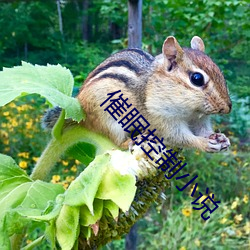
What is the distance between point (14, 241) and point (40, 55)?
323cm

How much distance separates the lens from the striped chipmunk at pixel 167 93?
0.75 meters

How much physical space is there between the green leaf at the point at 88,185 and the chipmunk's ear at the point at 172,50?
336 millimetres

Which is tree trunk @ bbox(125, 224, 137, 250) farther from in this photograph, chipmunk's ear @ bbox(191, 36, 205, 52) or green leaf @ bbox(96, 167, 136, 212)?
green leaf @ bbox(96, 167, 136, 212)

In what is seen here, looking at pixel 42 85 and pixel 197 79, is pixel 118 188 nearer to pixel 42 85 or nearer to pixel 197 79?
pixel 42 85

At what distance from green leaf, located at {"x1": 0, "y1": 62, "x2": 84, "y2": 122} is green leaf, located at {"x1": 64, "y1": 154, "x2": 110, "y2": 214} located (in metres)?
0.12

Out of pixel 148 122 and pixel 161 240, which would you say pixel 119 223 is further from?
pixel 161 240

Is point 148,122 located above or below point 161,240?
above

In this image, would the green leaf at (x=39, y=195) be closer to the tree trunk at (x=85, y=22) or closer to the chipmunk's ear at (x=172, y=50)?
the chipmunk's ear at (x=172, y=50)

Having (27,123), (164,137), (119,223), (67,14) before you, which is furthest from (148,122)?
(67,14)

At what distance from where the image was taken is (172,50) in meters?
0.83

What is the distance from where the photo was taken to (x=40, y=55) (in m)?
3.75

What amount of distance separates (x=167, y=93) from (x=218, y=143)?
0.59 feet

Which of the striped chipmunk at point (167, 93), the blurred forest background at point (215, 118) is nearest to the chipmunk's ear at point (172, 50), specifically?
the striped chipmunk at point (167, 93)

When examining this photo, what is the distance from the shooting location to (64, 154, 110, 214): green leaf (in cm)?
50
